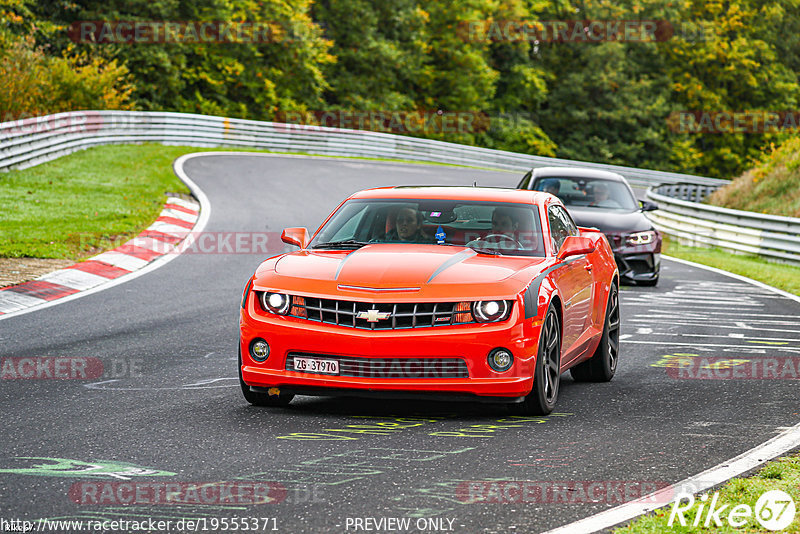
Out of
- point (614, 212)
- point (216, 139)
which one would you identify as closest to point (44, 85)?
point (216, 139)

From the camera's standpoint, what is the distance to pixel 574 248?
755 cm

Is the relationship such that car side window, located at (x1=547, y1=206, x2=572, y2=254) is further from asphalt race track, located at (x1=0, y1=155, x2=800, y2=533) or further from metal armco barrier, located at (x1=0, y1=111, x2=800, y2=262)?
metal armco barrier, located at (x1=0, y1=111, x2=800, y2=262)

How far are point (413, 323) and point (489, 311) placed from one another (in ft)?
1.54

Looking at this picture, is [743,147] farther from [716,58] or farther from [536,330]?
[536,330]

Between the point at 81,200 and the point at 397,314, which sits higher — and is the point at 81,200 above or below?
below

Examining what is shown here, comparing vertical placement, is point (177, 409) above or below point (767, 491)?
below

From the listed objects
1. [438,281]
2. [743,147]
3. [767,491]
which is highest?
[438,281]

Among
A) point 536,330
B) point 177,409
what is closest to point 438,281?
point 536,330

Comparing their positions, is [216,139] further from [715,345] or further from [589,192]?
[715,345]

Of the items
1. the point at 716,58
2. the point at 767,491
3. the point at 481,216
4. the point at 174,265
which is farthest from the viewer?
the point at 716,58

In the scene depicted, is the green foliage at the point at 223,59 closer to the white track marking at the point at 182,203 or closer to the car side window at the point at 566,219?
the white track marking at the point at 182,203

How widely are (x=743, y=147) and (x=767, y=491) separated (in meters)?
71.5

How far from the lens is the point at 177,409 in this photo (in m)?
6.96

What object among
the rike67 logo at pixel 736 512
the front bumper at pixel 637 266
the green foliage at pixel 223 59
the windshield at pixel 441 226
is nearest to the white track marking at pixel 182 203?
the front bumper at pixel 637 266
